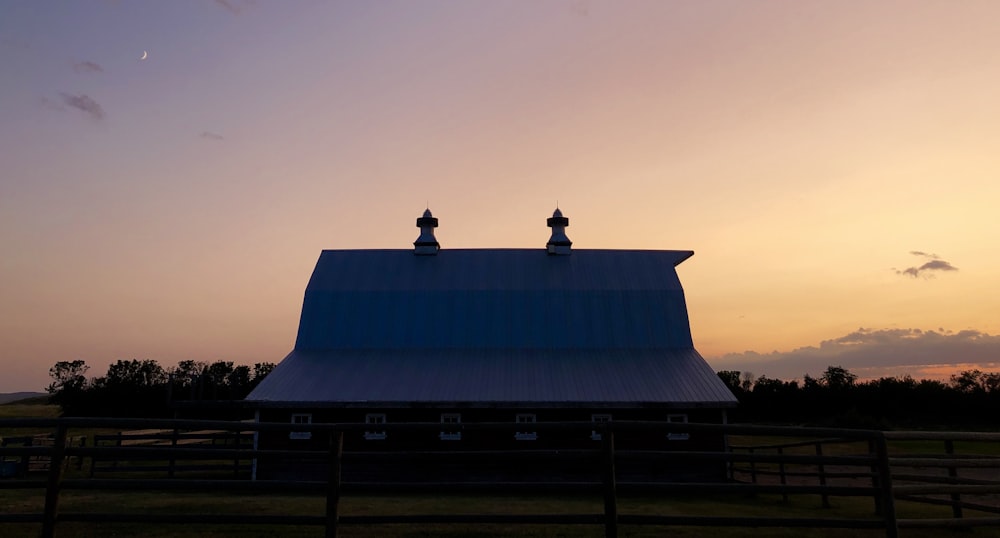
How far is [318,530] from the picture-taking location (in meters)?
10.6

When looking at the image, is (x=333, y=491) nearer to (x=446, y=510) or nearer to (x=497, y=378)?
(x=446, y=510)

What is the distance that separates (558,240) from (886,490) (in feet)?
83.3

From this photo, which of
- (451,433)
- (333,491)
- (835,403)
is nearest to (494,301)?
(451,433)

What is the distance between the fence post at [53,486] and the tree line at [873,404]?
151 ft

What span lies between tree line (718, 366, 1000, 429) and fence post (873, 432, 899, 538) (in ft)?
139

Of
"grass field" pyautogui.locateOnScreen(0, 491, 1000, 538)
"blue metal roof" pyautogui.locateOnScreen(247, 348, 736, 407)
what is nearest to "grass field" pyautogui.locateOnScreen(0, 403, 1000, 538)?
"grass field" pyautogui.locateOnScreen(0, 491, 1000, 538)

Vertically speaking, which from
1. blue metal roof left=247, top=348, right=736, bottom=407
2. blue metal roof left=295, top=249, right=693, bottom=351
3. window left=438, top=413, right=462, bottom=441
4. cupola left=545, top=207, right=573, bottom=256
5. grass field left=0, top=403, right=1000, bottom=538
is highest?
cupola left=545, top=207, right=573, bottom=256

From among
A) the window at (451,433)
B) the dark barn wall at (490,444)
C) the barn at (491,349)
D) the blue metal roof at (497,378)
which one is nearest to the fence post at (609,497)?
the barn at (491,349)

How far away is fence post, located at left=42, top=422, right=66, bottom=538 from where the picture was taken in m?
7.99

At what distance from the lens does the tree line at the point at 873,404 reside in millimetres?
49438

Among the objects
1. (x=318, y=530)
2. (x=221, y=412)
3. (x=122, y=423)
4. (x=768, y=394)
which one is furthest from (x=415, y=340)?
(x=768, y=394)

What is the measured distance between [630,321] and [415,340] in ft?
29.3

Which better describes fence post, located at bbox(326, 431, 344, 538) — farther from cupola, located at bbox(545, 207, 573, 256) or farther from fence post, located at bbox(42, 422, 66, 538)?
cupola, located at bbox(545, 207, 573, 256)

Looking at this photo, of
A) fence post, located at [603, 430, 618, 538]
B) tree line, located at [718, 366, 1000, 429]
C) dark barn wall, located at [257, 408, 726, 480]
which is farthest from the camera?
tree line, located at [718, 366, 1000, 429]
